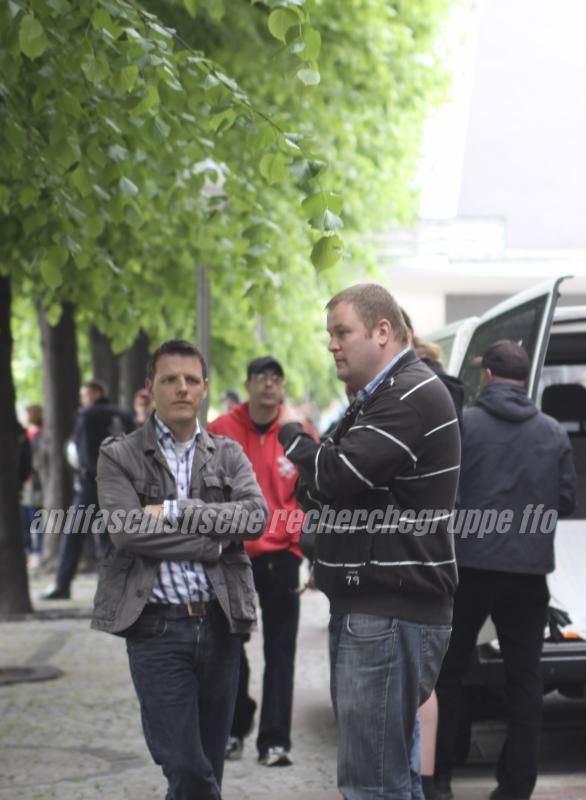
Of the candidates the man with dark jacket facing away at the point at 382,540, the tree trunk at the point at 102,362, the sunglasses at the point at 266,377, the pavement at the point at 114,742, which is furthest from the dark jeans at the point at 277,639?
the tree trunk at the point at 102,362

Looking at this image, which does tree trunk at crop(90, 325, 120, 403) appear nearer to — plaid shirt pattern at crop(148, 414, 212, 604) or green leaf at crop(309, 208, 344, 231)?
green leaf at crop(309, 208, 344, 231)

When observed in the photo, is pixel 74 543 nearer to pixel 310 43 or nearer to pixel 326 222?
pixel 326 222

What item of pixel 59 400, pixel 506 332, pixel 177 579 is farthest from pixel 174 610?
pixel 59 400

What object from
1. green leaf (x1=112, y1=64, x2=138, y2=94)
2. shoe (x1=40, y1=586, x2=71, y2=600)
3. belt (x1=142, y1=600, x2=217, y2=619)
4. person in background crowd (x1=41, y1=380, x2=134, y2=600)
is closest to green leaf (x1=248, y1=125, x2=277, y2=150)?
green leaf (x1=112, y1=64, x2=138, y2=94)

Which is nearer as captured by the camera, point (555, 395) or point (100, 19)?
point (100, 19)

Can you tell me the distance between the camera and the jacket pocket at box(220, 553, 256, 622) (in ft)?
16.3

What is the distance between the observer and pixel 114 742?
827 centimetres

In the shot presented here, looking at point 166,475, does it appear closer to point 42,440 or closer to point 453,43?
point 42,440

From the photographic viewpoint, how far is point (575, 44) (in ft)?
121

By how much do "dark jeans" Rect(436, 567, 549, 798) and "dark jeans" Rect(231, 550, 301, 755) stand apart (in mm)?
1078

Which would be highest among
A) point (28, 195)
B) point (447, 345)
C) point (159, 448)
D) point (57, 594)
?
point (28, 195)

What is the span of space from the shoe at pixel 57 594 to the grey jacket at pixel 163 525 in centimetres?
1091

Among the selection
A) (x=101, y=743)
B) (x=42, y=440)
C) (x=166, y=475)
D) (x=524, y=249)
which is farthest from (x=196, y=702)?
(x=524, y=249)

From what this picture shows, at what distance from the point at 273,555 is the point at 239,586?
260cm
